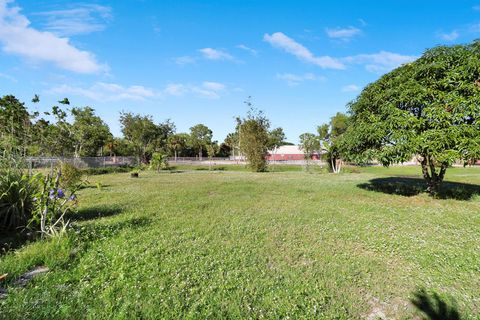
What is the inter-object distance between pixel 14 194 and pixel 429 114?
13.9 metres

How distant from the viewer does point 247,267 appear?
14.9 feet

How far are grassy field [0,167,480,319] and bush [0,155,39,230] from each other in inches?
58.7

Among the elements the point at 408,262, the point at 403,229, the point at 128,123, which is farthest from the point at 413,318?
the point at 128,123

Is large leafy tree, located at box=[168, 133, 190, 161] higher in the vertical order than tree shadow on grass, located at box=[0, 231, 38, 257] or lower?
higher

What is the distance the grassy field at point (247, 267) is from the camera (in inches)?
135

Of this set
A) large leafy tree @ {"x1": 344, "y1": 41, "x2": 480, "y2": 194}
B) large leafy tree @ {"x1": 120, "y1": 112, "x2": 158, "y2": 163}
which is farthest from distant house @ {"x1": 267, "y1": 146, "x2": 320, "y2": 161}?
large leafy tree @ {"x1": 344, "y1": 41, "x2": 480, "y2": 194}

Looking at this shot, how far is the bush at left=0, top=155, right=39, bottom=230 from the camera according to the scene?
5809 millimetres

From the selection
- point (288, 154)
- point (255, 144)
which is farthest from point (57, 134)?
point (288, 154)

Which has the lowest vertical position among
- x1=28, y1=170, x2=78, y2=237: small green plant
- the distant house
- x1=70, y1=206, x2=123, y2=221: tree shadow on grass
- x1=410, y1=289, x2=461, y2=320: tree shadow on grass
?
x1=410, y1=289, x2=461, y2=320: tree shadow on grass

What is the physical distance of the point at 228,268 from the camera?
14.7 ft

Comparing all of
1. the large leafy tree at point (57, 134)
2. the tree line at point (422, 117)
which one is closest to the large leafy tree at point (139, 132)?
the large leafy tree at point (57, 134)

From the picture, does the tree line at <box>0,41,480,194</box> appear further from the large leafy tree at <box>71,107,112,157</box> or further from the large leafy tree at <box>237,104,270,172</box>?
the large leafy tree at <box>71,107,112,157</box>

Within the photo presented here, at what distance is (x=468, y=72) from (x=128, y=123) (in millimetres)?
51832

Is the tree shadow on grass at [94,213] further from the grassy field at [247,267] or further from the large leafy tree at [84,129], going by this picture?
the large leafy tree at [84,129]
